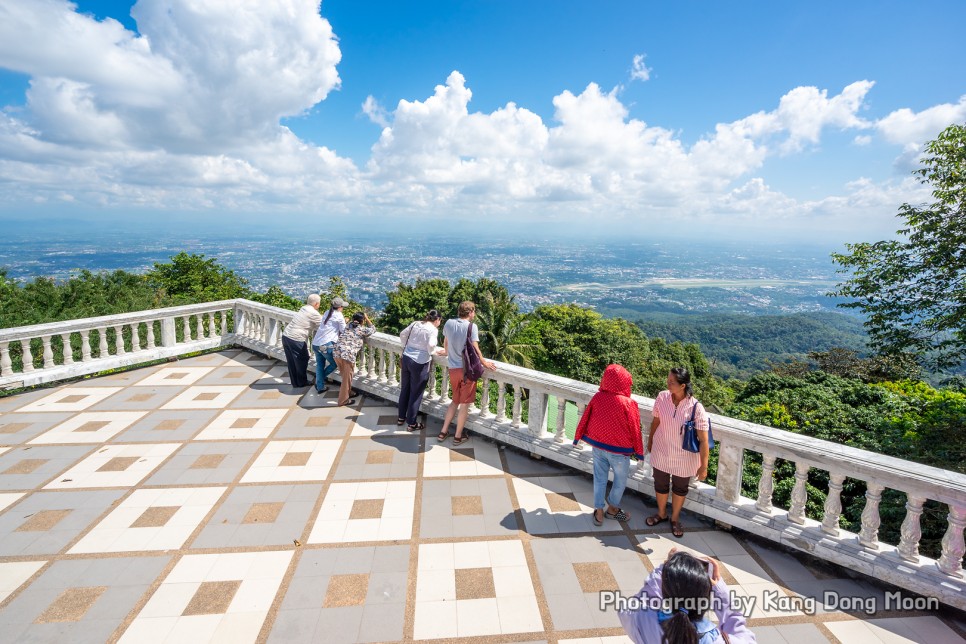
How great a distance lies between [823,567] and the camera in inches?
131

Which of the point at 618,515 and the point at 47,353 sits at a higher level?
the point at 47,353

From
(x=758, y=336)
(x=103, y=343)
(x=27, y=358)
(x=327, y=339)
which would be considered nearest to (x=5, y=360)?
(x=27, y=358)

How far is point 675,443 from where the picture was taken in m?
3.53

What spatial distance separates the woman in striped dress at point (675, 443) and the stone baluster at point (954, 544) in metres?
1.43

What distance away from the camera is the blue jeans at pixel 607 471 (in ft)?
→ 12.0

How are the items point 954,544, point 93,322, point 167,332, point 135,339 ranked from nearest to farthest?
point 954,544 < point 93,322 < point 135,339 < point 167,332

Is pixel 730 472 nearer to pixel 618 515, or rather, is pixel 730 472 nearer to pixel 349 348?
pixel 618 515

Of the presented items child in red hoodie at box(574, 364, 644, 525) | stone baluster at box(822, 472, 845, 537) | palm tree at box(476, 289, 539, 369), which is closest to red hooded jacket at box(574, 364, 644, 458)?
child in red hoodie at box(574, 364, 644, 525)

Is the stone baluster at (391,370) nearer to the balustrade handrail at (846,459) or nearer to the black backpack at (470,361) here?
the black backpack at (470,361)

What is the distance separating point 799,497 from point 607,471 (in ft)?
4.83

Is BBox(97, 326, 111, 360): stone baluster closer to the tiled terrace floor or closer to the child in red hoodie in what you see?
the tiled terrace floor

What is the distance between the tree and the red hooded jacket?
651cm

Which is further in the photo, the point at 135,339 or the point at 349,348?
the point at 135,339

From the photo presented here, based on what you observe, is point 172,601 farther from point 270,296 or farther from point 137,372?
point 270,296
